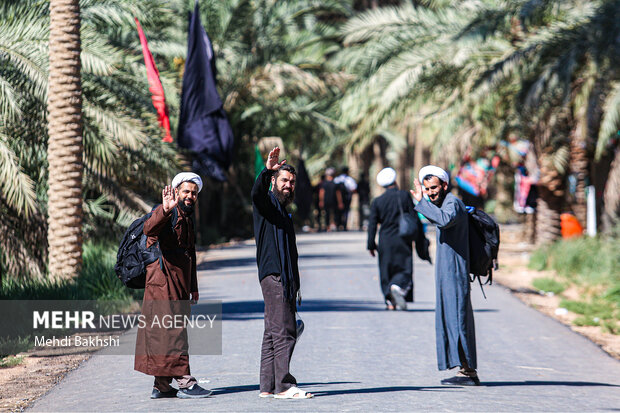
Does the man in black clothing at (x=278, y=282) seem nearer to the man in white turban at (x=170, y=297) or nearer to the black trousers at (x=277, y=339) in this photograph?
the black trousers at (x=277, y=339)

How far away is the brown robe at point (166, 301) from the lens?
22.8 ft

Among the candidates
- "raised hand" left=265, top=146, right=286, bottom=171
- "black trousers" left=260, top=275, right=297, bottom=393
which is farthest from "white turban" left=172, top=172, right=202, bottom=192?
"black trousers" left=260, top=275, right=297, bottom=393

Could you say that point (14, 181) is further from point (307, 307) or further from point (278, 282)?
point (278, 282)

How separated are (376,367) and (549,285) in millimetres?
8348

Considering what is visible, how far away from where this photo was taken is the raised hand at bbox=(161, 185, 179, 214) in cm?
671

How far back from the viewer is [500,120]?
74.1 ft

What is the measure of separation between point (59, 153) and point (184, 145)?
4.90 m

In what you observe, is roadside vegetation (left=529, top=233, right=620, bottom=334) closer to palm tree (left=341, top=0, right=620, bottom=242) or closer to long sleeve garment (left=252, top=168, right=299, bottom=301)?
palm tree (left=341, top=0, right=620, bottom=242)


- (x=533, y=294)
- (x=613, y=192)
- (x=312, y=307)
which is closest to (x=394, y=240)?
(x=312, y=307)

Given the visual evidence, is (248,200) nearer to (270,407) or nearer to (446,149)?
(446,149)

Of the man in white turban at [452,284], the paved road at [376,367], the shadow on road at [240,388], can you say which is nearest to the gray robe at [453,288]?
the man in white turban at [452,284]

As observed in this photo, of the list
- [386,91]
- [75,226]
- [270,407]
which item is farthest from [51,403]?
[386,91]

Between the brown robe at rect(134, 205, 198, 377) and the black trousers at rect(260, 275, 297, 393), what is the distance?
585mm

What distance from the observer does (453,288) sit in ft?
25.3
